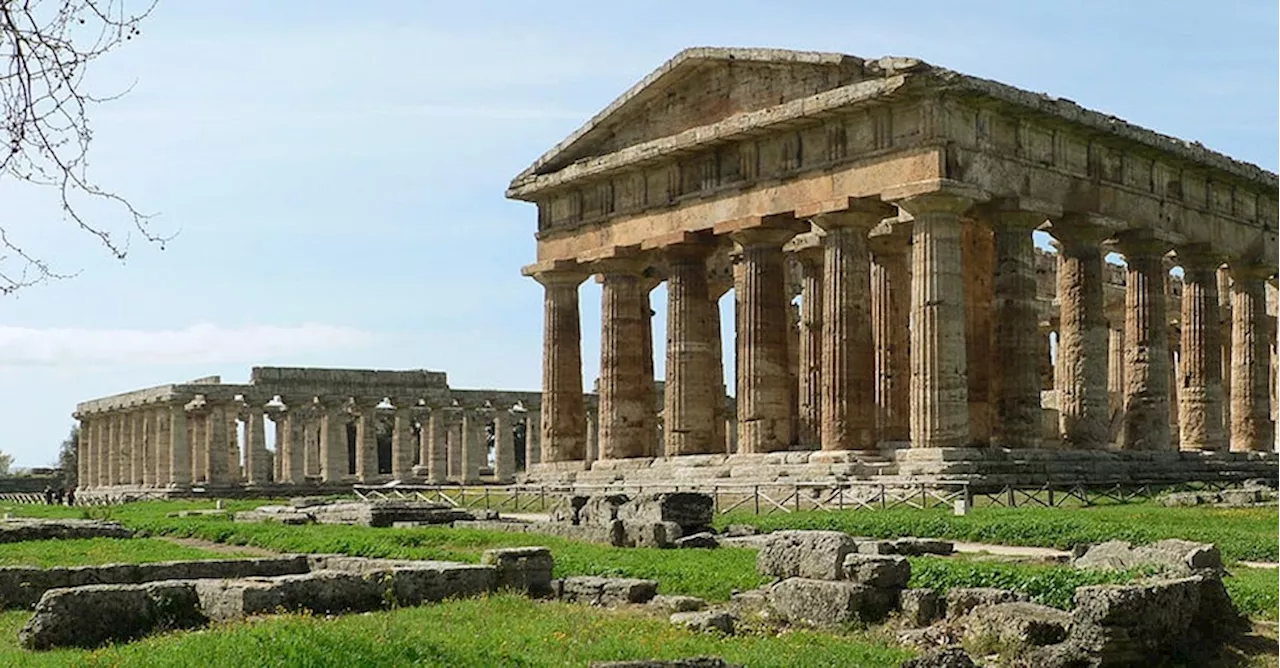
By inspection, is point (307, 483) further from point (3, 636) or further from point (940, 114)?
point (3, 636)

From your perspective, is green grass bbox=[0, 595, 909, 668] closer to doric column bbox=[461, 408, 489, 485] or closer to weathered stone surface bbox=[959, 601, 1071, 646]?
weathered stone surface bbox=[959, 601, 1071, 646]

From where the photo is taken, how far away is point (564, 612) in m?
18.2

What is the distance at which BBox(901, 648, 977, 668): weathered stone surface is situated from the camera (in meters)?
13.8

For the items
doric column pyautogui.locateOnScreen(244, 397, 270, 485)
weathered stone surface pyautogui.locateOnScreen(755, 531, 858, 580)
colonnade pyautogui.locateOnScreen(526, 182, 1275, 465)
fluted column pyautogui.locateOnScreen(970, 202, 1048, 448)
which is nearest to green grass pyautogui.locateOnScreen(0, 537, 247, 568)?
weathered stone surface pyautogui.locateOnScreen(755, 531, 858, 580)

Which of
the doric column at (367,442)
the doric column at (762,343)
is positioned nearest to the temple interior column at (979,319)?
the doric column at (762,343)

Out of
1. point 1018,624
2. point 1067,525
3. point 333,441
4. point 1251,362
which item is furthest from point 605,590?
point 333,441

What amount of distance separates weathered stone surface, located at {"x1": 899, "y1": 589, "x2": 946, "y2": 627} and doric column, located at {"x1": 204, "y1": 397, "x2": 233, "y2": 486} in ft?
209

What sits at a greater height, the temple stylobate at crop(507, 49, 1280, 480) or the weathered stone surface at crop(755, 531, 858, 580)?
the temple stylobate at crop(507, 49, 1280, 480)

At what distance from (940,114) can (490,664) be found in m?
26.7

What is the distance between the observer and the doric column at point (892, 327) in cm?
4309

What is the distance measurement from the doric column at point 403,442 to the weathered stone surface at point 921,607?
63.3m

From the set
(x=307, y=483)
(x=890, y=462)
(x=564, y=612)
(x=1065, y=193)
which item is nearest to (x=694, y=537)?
(x=564, y=612)

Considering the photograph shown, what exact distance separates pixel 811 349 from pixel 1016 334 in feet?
21.0

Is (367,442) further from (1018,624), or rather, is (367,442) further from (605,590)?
(1018,624)
